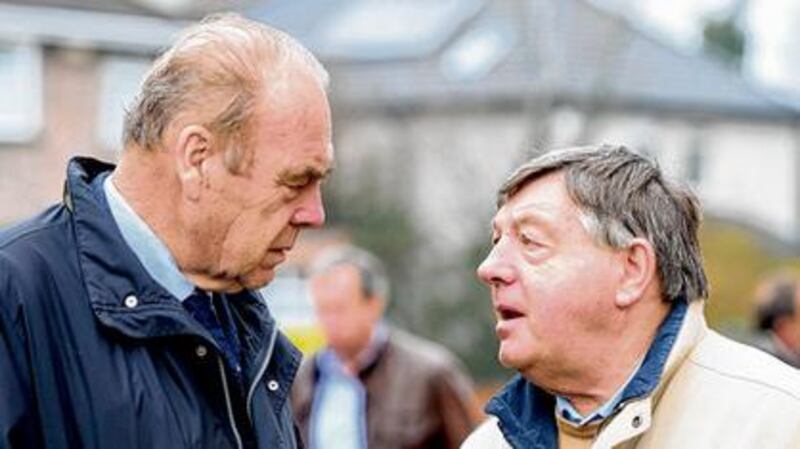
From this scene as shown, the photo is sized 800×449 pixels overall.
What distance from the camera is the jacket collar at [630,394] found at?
451cm

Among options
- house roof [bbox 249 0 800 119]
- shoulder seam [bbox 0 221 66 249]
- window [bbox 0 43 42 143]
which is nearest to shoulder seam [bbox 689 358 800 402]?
shoulder seam [bbox 0 221 66 249]

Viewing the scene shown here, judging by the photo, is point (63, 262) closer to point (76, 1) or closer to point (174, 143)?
point (174, 143)

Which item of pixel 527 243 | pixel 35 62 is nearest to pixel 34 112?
pixel 35 62

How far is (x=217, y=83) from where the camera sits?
13.2 ft

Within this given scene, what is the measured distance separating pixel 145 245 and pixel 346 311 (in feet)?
17.5

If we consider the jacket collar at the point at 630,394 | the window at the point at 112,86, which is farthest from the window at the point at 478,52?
the jacket collar at the point at 630,394

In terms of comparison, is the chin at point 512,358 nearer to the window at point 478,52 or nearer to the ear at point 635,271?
the ear at point 635,271

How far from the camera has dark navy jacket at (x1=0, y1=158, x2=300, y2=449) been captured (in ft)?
12.7

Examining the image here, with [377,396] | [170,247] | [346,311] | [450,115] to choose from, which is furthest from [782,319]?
[450,115]

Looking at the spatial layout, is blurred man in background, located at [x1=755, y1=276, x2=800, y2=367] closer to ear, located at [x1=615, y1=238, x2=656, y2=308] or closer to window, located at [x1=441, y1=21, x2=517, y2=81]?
ear, located at [x1=615, y1=238, x2=656, y2=308]

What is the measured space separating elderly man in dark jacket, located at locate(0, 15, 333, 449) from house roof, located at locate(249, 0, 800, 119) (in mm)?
38261

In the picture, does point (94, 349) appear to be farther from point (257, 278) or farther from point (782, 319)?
point (782, 319)

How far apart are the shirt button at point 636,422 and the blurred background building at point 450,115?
2.23 feet

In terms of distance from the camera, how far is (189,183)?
4.04 meters
